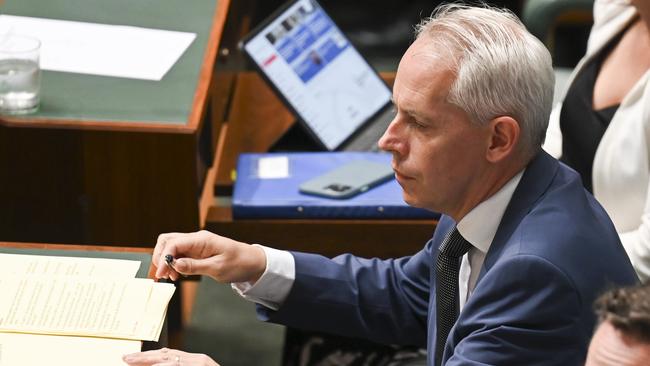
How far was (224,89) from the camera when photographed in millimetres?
2953

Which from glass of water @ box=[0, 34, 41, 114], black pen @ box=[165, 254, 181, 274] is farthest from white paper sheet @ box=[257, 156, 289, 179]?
black pen @ box=[165, 254, 181, 274]

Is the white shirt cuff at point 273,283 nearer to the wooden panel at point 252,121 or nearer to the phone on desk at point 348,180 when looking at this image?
the phone on desk at point 348,180

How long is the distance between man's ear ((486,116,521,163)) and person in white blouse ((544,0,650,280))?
2.14ft

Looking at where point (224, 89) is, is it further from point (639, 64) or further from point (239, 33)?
point (639, 64)

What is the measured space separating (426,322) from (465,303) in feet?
0.82

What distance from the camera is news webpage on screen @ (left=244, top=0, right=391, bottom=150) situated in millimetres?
2809

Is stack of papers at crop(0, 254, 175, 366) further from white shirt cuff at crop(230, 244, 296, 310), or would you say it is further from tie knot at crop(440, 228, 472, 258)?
tie knot at crop(440, 228, 472, 258)

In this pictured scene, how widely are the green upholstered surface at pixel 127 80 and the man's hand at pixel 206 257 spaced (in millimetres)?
545

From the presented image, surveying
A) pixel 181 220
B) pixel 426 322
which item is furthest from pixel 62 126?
pixel 426 322

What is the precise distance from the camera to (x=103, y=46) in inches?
103

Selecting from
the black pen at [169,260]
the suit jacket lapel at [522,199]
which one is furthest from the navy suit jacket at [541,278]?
the black pen at [169,260]

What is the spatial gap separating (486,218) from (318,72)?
4.04ft

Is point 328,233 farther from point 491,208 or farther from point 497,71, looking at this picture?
point 497,71

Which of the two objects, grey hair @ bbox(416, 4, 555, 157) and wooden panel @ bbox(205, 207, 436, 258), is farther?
wooden panel @ bbox(205, 207, 436, 258)
